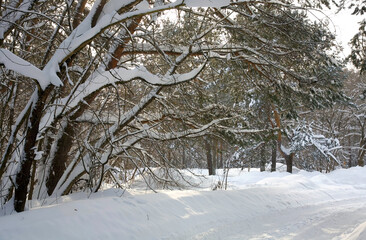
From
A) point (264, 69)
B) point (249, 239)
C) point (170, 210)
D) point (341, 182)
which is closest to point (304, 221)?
point (249, 239)

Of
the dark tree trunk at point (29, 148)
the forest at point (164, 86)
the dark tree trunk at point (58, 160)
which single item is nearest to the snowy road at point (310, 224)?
the forest at point (164, 86)

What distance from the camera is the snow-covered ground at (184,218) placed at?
3934 mm

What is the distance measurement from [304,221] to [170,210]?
2.66m

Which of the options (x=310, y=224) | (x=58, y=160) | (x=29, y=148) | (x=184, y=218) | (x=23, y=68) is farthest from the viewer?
(x=58, y=160)

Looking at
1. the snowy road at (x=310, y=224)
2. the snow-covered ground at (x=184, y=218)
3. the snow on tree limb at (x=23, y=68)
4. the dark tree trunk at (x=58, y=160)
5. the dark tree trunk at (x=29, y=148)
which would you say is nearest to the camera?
the snow on tree limb at (x=23, y=68)

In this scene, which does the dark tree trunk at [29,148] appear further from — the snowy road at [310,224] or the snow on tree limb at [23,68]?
the snowy road at [310,224]

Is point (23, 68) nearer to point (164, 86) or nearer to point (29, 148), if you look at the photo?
point (29, 148)

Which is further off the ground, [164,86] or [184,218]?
[164,86]

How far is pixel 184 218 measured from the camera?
5.20m

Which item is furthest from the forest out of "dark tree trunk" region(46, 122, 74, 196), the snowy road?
the snowy road

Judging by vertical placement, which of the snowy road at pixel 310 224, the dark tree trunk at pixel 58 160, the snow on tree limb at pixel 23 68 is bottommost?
the snowy road at pixel 310 224

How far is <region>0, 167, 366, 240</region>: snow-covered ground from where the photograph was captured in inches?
155

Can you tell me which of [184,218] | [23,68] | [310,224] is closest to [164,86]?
[23,68]

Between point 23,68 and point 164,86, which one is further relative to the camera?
point 164,86
